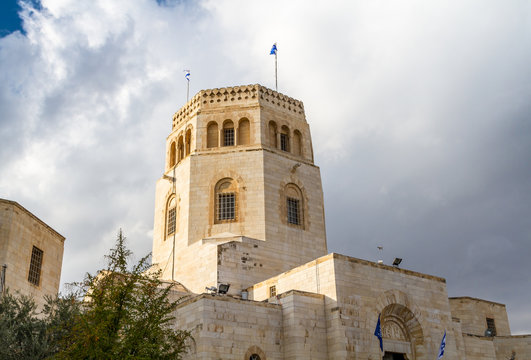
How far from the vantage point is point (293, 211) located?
87.5 feet

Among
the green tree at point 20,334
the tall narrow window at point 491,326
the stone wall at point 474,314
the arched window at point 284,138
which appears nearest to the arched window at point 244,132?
the arched window at point 284,138

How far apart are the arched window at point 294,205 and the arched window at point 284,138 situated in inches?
96.4

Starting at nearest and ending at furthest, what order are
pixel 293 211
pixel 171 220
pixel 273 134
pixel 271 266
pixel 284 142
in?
pixel 271 266, pixel 293 211, pixel 171 220, pixel 273 134, pixel 284 142

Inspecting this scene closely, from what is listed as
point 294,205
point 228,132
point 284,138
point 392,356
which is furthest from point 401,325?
point 228,132

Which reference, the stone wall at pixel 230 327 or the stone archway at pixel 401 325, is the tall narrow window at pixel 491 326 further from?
the stone wall at pixel 230 327

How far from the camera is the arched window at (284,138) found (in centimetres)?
2855

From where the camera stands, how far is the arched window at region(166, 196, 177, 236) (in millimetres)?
27031

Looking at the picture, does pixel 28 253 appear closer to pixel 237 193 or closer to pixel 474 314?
pixel 237 193

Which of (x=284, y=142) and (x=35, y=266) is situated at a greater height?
(x=284, y=142)

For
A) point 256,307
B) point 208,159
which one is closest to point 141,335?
point 256,307

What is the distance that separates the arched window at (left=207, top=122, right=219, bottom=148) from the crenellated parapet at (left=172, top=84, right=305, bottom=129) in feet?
3.61

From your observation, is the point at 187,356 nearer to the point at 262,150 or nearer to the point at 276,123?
the point at 262,150

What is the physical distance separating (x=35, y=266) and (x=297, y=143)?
14.6 meters

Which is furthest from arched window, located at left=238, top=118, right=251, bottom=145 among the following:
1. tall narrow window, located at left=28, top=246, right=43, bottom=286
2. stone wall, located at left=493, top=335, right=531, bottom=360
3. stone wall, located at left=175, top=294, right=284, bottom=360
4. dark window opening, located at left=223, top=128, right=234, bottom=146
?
stone wall, located at left=493, top=335, right=531, bottom=360
